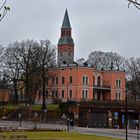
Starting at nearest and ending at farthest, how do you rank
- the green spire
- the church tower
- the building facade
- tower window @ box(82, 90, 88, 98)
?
1. the building facade
2. tower window @ box(82, 90, 88, 98)
3. the church tower
4. the green spire

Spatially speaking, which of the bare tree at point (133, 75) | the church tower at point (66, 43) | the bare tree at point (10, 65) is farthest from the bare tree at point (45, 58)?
the church tower at point (66, 43)

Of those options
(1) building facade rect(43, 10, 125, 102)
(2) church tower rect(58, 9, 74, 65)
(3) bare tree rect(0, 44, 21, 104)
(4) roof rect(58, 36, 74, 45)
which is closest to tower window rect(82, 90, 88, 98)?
(1) building facade rect(43, 10, 125, 102)

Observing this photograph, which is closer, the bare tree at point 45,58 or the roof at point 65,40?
the bare tree at point 45,58

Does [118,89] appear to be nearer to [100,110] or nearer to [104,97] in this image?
[104,97]

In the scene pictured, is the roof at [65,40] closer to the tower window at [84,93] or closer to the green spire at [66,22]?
the green spire at [66,22]

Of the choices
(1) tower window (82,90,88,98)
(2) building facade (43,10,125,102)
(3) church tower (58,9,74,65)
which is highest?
(3) church tower (58,9,74,65)

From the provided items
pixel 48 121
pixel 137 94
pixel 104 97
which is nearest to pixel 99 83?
pixel 104 97

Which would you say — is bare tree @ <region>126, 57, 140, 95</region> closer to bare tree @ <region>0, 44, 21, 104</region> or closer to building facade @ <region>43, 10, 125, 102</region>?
building facade @ <region>43, 10, 125, 102</region>

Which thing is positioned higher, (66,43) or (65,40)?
(65,40)

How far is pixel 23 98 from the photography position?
116438 millimetres

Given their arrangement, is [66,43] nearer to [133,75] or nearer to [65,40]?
[65,40]

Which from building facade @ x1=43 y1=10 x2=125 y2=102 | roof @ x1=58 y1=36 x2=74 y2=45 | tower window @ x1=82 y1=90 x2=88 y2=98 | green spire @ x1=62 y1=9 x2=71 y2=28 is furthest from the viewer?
roof @ x1=58 y1=36 x2=74 y2=45

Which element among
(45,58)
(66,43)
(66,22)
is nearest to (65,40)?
(66,43)

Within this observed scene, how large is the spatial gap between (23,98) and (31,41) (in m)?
19.9
